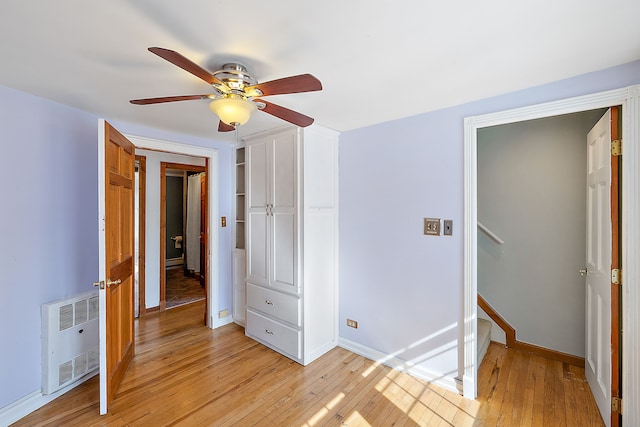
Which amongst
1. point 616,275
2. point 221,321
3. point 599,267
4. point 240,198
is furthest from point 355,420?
point 240,198

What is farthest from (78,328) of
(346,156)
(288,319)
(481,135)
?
(481,135)

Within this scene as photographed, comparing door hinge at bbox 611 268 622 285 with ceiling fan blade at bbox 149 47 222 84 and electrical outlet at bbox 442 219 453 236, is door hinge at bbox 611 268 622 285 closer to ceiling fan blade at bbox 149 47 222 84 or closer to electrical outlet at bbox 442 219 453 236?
electrical outlet at bbox 442 219 453 236

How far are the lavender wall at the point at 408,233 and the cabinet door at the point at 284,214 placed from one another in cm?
56

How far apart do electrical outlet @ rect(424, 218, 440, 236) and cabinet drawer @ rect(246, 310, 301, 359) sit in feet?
4.93

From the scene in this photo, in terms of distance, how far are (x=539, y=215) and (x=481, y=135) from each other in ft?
3.30

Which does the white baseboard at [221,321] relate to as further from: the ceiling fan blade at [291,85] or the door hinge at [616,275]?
the door hinge at [616,275]

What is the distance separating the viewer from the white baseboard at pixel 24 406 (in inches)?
72.3

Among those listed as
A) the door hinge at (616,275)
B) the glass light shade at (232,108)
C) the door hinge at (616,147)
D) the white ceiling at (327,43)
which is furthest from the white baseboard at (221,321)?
the door hinge at (616,147)

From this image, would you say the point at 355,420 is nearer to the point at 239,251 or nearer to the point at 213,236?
the point at 239,251

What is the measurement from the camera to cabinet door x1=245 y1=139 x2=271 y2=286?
2928 millimetres

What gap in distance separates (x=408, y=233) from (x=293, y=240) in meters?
1.07

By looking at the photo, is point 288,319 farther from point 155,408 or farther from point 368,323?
point 155,408

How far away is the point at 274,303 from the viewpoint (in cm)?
284

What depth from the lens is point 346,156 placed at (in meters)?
2.88
